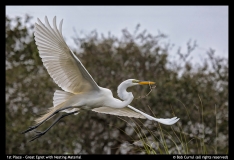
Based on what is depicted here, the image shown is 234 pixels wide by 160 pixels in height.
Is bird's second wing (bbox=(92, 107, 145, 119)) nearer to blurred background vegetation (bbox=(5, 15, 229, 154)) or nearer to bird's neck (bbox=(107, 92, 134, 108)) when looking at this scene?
bird's neck (bbox=(107, 92, 134, 108))

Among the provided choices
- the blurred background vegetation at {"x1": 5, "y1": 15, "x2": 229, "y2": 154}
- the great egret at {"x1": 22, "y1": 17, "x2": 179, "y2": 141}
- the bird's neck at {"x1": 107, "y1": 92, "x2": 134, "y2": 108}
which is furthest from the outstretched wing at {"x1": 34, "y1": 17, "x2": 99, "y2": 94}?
the blurred background vegetation at {"x1": 5, "y1": 15, "x2": 229, "y2": 154}

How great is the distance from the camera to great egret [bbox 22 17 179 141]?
3.73 m

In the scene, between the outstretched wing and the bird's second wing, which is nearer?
the outstretched wing

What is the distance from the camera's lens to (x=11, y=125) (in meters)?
8.25

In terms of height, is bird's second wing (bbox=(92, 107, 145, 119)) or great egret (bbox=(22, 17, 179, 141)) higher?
great egret (bbox=(22, 17, 179, 141))

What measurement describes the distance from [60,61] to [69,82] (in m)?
0.24

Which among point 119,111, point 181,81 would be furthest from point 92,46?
point 119,111

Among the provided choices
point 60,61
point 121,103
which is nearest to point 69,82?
point 60,61

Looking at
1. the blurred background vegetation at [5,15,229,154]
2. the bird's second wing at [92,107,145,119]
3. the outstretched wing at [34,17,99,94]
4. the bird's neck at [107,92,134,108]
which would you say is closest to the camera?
the outstretched wing at [34,17,99,94]

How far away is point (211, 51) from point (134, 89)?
66.2 inches

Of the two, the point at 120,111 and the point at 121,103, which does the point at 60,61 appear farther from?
the point at 120,111

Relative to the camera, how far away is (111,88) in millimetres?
8078

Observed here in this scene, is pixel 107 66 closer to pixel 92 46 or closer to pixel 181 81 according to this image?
pixel 92 46

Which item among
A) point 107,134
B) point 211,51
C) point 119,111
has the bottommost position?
point 107,134
